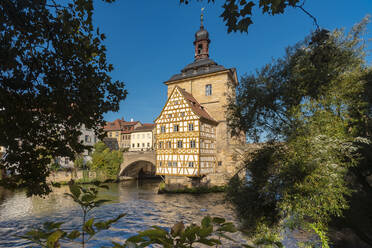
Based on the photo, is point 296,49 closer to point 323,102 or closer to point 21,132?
point 323,102

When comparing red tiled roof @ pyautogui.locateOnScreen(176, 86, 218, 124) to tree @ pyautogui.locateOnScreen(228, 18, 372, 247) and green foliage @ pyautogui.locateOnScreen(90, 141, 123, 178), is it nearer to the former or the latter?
tree @ pyautogui.locateOnScreen(228, 18, 372, 247)

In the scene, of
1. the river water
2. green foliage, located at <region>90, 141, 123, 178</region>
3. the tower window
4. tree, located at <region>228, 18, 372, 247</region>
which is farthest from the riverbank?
the tower window

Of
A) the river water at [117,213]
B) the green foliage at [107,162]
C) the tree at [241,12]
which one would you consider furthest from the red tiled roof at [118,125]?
the tree at [241,12]

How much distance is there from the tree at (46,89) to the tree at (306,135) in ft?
17.8

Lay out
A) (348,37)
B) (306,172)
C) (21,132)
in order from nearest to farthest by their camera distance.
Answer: (21,132) → (306,172) → (348,37)

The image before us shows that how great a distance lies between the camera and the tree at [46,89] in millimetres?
2926

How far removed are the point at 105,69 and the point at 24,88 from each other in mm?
1215

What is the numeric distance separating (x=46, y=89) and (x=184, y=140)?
61.2ft

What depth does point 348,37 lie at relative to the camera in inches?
296

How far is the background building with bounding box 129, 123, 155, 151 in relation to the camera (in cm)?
4634

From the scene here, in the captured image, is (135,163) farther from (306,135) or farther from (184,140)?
(306,135)

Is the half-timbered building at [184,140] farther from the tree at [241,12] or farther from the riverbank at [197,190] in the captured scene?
the tree at [241,12]

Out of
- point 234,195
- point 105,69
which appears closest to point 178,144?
point 234,195

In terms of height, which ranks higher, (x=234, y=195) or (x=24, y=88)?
(x=24, y=88)
